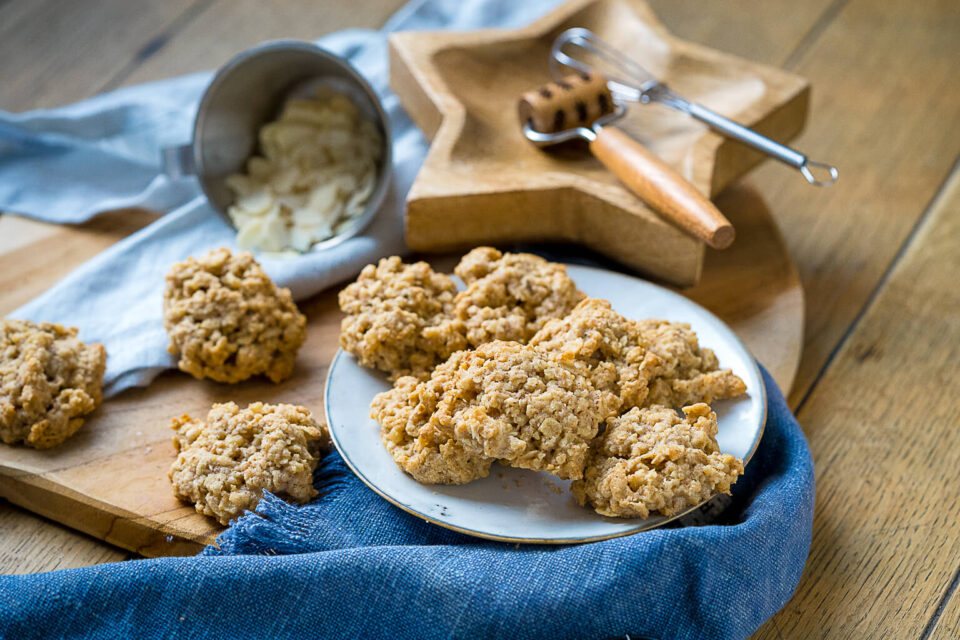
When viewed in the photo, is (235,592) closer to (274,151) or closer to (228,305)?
(228,305)

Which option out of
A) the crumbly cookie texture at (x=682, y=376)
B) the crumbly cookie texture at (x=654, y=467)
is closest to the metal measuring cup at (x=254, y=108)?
the crumbly cookie texture at (x=682, y=376)

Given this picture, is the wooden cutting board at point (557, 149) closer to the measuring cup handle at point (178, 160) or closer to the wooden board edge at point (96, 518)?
the measuring cup handle at point (178, 160)

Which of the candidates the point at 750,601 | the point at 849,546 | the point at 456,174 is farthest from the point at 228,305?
the point at 849,546

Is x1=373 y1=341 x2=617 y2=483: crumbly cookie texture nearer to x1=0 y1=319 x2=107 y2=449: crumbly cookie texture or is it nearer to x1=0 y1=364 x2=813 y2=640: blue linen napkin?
x1=0 y1=364 x2=813 y2=640: blue linen napkin

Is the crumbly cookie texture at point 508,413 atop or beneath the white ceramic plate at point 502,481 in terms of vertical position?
atop

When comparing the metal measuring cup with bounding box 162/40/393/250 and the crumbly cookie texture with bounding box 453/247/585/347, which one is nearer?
the crumbly cookie texture with bounding box 453/247/585/347

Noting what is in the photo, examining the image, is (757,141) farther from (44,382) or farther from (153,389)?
(44,382)

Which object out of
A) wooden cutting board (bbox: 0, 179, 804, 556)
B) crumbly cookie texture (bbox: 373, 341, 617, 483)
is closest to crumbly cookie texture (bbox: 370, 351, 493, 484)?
crumbly cookie texture (bbox: 373, 341, 617, 483)
